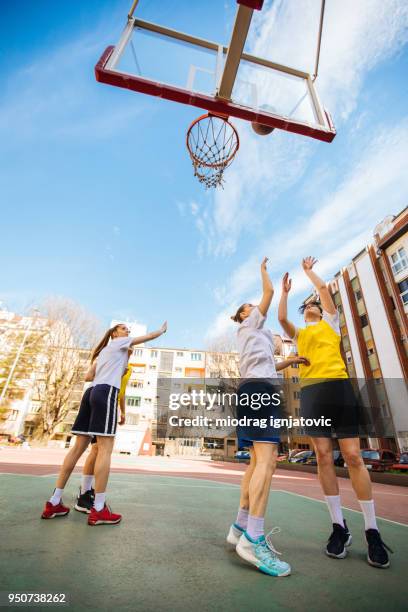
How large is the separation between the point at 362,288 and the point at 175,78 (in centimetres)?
2779

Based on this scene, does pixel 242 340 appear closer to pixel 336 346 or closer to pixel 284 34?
pixel 336 346

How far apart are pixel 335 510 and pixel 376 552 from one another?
0.40m

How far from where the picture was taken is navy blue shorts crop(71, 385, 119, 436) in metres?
2.79

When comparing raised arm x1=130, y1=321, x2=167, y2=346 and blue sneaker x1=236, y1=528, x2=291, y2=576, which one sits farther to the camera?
raised arm x1=130, y1=321, x2=167, y2=346

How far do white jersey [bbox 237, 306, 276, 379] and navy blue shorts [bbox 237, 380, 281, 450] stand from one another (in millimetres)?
97

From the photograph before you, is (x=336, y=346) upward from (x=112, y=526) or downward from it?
upward

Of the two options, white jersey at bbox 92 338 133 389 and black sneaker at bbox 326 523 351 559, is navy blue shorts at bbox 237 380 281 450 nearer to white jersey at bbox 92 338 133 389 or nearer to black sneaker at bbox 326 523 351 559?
black sneaker at bbox 326 523 351 559

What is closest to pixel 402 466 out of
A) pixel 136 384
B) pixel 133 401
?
pixel 133 401

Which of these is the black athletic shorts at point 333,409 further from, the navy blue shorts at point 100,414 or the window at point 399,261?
the window at point 399,261

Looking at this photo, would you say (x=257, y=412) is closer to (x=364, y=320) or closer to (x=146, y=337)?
(x=146, y=337)

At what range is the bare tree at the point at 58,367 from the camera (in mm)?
25078

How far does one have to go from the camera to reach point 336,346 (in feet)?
9.45

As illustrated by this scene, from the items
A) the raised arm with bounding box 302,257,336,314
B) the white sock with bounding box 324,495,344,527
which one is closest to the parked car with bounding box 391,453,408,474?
the white sock with bounding box 324,495,344,527

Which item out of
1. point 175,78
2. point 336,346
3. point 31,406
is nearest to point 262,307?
point 336,346
